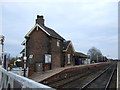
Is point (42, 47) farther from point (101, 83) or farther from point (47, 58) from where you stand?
point (101, 83)

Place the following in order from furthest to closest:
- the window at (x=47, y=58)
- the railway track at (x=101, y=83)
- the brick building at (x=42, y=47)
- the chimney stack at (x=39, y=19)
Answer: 1. the chimney stack at (x=39, y=19)
2. the brick building at (x=42, y=47)
3. the window at (x=47, y=58)
4. the railway track at (x=101, y=83)

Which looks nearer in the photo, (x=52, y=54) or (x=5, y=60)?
(x=5, y=60)

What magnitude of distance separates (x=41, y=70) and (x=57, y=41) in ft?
23.8

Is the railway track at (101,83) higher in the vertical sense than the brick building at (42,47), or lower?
lower

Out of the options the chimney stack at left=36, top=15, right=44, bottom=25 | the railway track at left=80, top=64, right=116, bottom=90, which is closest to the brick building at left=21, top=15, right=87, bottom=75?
the chimney stack at left=36, top=15, right=44, bottom=25

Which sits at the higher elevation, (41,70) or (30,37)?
(30,37)

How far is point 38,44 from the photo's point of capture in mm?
26469

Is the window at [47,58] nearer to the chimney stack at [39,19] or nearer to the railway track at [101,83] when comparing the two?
the chimney stack at [39,19]

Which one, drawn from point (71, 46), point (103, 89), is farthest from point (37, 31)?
point (103, 89)

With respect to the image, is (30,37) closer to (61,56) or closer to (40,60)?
(40,60)

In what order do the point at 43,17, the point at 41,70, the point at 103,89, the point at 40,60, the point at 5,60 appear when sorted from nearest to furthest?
the point at 103,89 < the point at 5,60 < the point at 41,70 < the point at 40,60 < the point at 43,17

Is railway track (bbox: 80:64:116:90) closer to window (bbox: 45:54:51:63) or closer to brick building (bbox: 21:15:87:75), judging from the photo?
window (bbox: 45:54:51:63)

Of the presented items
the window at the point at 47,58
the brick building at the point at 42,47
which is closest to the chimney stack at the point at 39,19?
the brick building at the point at 42,47

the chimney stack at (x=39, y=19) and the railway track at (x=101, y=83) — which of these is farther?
the chimney stack at (x=39, y=19)
